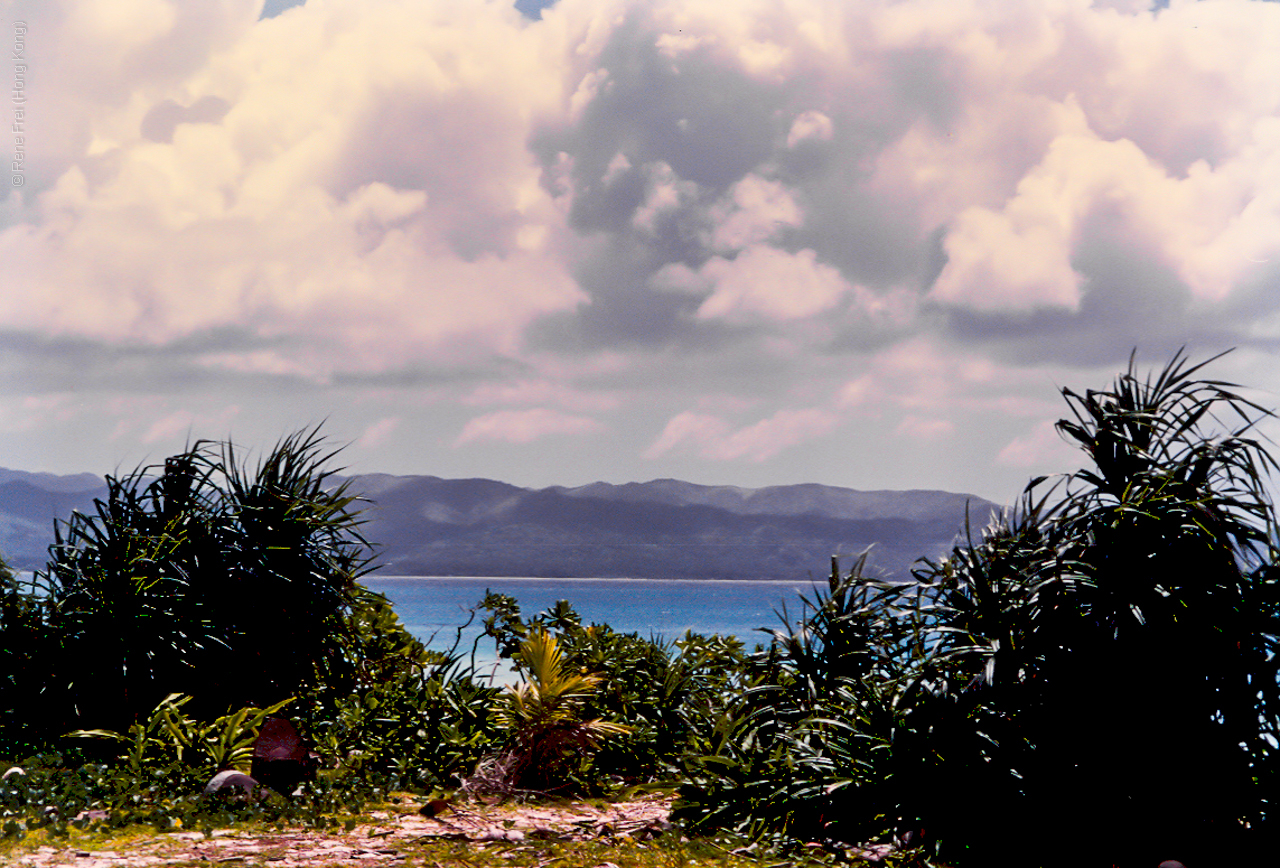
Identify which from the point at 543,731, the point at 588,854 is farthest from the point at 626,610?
the point at 588,854

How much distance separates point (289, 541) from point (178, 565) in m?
1.12

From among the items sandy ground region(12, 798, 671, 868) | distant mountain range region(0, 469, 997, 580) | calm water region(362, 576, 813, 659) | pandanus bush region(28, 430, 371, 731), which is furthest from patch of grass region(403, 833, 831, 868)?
distant mountain range region(0, 469, 997, 580)

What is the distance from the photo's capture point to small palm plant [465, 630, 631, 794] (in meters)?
9.20

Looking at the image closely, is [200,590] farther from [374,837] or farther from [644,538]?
[644,538]

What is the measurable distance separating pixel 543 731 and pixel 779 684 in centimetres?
223

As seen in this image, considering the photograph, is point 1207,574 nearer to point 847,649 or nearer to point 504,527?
point 847,649

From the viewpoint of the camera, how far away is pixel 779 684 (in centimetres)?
888

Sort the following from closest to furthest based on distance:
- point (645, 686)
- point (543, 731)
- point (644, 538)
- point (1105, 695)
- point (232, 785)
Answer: point (1105, 695) → point (232, 785) → point (543, 731) → point (645, 686) → point (644, 538)

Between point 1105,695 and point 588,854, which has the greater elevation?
point 1105,695

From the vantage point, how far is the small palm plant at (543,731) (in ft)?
30.2

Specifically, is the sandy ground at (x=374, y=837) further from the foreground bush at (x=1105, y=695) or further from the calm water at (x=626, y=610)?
the calm water at (x=626, y=610)

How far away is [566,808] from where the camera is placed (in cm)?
870

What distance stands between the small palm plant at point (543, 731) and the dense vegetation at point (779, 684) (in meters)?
0.03

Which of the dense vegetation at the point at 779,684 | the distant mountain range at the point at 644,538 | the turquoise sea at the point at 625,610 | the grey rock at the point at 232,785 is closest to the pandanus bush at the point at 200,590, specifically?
the dense vegetation at the point at 779,684
